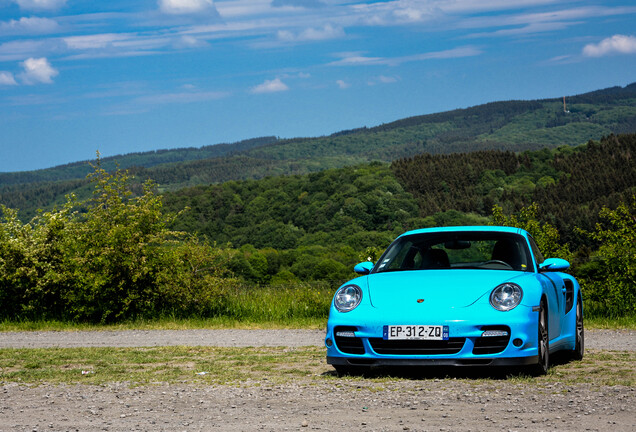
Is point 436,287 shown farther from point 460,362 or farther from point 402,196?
point 402,196

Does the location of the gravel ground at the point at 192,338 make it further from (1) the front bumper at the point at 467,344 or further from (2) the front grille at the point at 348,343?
(2) the front grille at the point at 348,343

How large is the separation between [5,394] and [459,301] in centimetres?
410

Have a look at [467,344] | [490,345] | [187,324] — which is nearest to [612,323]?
[490,345]

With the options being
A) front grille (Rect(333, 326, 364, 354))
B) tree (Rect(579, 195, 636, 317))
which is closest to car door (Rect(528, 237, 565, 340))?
front grille (Rect(333, 326, 364, 354))

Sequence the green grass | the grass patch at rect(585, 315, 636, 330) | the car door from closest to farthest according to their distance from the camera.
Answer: the car door < the grass patch at rect(585, 315, 636, 330) < the green grass

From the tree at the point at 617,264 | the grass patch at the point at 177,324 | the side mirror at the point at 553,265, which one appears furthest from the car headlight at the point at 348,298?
the tree at the point at 617,264

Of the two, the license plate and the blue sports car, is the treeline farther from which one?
the license plate

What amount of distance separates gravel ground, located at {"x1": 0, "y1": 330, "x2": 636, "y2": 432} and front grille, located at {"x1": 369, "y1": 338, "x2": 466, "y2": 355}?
25 cm

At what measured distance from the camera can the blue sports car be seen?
6.98 metres

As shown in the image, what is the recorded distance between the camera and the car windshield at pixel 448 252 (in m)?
8.17

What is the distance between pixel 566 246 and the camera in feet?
60.3

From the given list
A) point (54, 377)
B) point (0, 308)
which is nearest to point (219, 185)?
point (0, 308)

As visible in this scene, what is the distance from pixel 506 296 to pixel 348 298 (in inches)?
57.7

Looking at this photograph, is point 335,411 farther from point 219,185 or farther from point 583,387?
point 219,185
